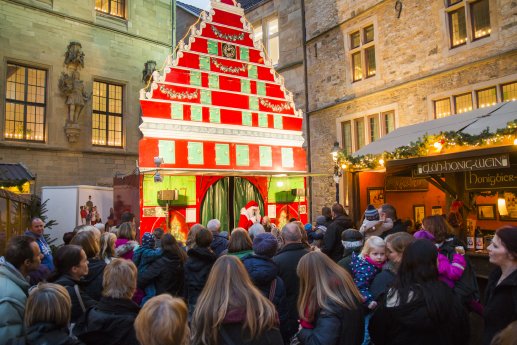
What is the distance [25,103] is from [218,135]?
24.7 feet

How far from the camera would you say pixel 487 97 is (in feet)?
34.1

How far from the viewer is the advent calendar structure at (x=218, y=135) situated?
10.6 metres

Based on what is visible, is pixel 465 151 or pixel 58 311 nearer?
pixel 58 311

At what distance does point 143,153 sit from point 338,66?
7.95m

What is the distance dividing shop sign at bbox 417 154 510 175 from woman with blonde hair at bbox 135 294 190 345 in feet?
20.1

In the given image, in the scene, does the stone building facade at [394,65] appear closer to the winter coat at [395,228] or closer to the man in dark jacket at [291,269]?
the winter coat at [395,228]

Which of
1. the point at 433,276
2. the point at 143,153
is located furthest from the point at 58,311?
the point at 143,153

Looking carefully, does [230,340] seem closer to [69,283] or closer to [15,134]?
[69,283]

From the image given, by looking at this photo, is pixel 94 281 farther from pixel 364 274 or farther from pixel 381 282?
pixel 381 282

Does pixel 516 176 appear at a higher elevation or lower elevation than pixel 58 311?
higher

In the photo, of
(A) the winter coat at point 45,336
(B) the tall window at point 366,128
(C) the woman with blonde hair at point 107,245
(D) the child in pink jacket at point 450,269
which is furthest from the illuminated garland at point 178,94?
(A) the winter coat at point 45,336

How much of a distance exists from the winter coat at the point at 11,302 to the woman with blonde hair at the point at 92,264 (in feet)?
2.84

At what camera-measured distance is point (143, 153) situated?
1045 centimetres

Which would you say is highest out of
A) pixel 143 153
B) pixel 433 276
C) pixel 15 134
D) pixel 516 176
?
pixel 15 134
